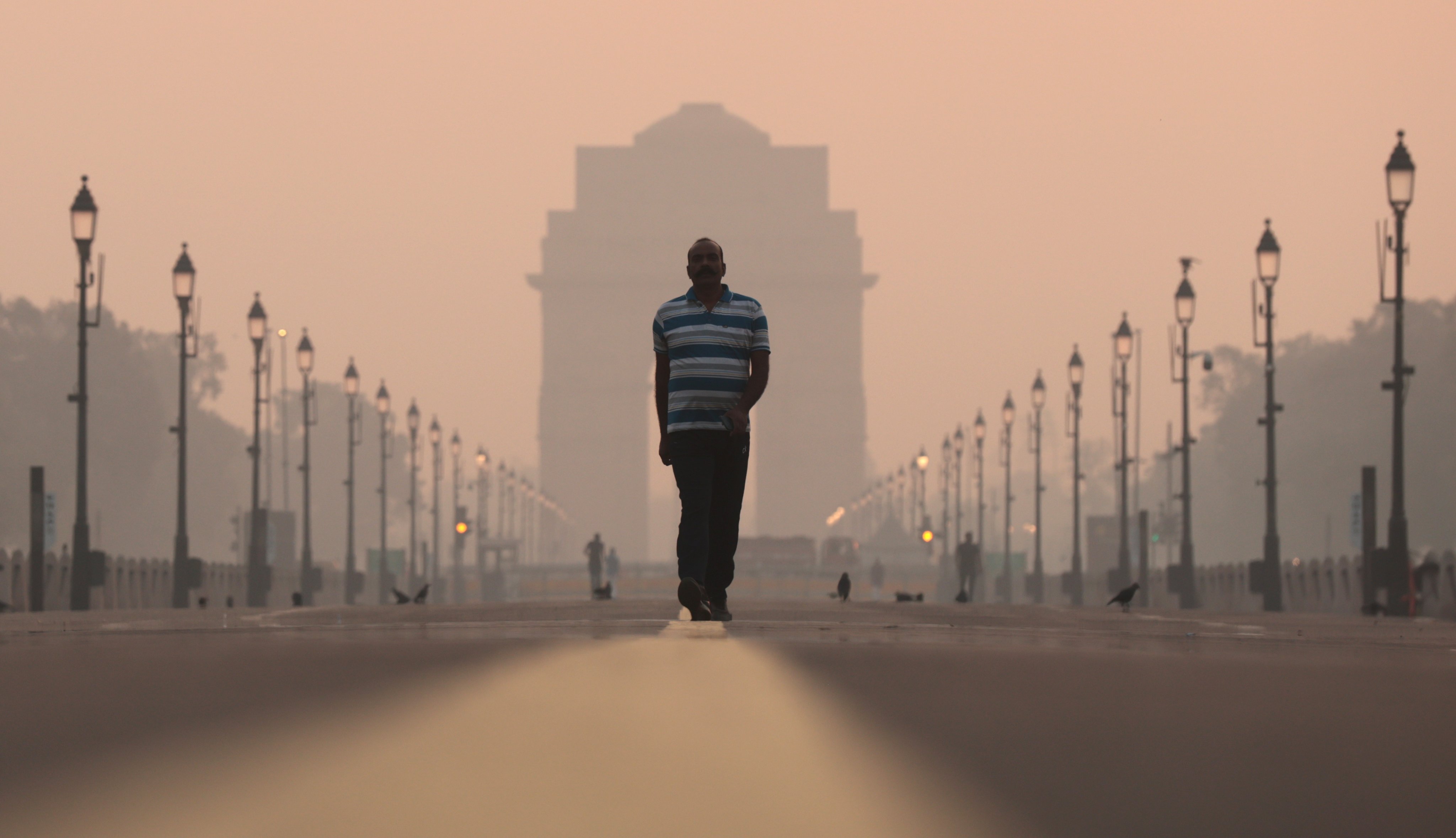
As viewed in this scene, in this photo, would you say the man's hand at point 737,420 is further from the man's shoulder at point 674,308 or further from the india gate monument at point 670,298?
the india gate monument at point 670,298

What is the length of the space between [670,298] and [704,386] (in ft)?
453

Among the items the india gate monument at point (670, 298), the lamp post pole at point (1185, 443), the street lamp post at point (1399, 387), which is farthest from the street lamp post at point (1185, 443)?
the india gate monument at point (670, 298)

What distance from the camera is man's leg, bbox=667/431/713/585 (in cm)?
1143

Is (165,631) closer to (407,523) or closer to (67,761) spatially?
(67,761)

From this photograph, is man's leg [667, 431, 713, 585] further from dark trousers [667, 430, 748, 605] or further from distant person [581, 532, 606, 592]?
distant person [581, 532, 606, 592]

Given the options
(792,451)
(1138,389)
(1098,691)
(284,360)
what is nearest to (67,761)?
(1098,691)

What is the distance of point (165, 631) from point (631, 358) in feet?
442

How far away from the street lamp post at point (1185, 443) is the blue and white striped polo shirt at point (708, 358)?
3214 cm

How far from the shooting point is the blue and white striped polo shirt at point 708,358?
11422mm

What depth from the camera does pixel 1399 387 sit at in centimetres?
2998

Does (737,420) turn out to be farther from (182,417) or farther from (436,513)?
(436,513)

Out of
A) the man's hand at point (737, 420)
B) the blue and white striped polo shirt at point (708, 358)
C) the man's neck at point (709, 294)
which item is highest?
the man's neck at point (709, 294)

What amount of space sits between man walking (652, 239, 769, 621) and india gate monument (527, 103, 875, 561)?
131306 mm

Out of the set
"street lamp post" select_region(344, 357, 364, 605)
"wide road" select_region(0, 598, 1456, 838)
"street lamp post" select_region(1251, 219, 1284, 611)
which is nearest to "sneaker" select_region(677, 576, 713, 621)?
"wide road" select_region(0, 598, 1456, 838)
